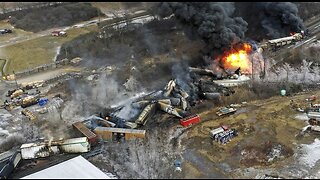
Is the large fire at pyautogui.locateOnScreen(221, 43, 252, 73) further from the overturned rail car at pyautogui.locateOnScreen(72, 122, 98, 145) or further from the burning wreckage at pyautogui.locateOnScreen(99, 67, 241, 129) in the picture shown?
the overturned rail car at pyautogui.locateOnScreen(72, 122, 98, 145)

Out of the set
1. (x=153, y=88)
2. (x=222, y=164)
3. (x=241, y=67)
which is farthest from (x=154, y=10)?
(x=222, y=164)

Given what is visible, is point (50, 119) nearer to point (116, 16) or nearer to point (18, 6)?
point (116, 16)

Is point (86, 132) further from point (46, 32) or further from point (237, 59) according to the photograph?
point (46, 32)

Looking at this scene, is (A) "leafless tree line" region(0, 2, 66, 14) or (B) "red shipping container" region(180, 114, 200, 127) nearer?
(B) "red shipping container" region(180, 114, 200, 127)

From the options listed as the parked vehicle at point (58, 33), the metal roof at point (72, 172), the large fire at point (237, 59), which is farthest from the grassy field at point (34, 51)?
the metal roof at point (72, 172)

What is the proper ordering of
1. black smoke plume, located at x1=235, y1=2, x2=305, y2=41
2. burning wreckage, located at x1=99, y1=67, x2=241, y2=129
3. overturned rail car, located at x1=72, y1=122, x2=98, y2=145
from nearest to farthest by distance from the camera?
overturned rail car, located at x1=72, y1=122, x2=98, y2=145
burning wreckage, located at x1=99, y1=67, x2=241, y2=129
black smoke plume, located at x1=235, y1=2, x2=305, y2=41

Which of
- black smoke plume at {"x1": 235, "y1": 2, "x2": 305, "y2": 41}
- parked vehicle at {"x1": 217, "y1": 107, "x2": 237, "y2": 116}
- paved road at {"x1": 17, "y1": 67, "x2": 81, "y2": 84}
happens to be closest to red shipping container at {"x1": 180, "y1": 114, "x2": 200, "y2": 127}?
parked vehicle at {"x1": 217, "y1": 107, "x2": 237, "y2": 116}
